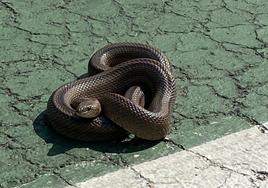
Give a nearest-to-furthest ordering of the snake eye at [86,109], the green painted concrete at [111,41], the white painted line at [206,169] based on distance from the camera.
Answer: the white painted line at [206,169]
the green painted concrete at [111,41]
the snake eye at [86,109]

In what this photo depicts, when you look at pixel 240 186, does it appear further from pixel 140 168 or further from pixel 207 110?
pixel 207 110

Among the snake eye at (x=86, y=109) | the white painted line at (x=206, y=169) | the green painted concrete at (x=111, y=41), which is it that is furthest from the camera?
the snake eye at (x=86, y=109)

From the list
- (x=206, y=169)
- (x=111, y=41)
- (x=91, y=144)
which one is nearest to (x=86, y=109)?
(x=91, y=144)

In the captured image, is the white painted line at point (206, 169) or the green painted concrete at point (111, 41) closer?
the white painted line at point (206, 169)

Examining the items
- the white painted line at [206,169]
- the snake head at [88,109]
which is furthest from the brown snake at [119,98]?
the white painted line at [206,169]

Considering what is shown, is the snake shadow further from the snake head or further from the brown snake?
the snake head

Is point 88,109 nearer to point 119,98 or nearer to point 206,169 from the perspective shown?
point 119,98

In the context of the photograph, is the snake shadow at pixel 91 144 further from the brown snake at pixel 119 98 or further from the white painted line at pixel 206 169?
the white painted line at pixel 206 169
